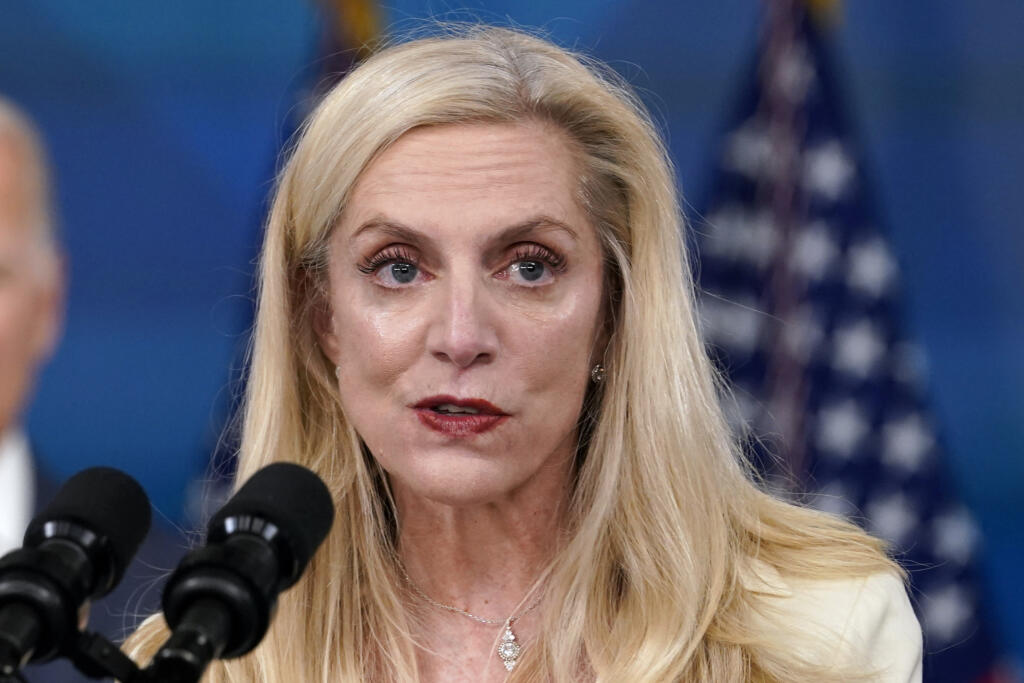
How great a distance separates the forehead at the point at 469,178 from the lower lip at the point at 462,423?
0.89 ft

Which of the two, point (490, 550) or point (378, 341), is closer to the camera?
point (378, 341)

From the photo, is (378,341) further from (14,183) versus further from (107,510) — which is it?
(14,183)

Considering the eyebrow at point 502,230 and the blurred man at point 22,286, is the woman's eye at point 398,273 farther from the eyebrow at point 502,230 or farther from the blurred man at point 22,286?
the blurred man at point 22,286

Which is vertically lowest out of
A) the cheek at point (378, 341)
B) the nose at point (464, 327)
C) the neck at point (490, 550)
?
the neck at point (490, 550)

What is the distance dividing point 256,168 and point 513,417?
5.76 feet

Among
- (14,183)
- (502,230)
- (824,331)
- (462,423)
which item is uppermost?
(502,230)

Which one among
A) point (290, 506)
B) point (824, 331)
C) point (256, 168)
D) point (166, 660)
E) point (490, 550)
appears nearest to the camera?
point (166, 660)

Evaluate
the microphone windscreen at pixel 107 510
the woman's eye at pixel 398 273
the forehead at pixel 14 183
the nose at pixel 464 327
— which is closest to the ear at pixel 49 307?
the forehead at pixel 14 183

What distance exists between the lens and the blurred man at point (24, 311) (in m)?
3.22

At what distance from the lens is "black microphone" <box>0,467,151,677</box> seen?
111cm

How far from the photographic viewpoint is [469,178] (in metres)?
2.00

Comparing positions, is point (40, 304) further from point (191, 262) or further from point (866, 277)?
point (866, 277)

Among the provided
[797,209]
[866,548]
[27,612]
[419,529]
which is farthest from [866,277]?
[27,612]

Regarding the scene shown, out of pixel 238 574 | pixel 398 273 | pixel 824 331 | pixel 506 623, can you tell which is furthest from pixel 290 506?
pixel 824 331
